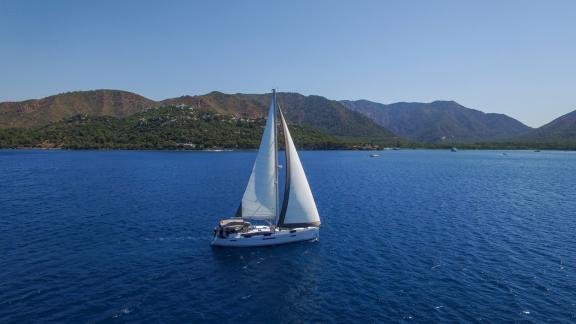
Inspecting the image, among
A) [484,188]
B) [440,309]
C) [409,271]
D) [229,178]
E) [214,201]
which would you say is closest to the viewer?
[440,309]

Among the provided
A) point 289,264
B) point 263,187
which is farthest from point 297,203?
point 289,264

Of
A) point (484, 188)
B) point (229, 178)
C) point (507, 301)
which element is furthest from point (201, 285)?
point (484, 188)

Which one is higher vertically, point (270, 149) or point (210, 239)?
point (270, 149)

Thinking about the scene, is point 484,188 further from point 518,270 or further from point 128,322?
point 128,322

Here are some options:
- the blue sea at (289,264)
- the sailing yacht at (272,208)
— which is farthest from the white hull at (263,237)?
the blue sea at (289,264)

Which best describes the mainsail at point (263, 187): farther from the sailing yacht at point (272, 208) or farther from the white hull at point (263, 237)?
the white hull at point (263, 237)

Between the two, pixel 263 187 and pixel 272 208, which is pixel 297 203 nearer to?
pixel 272 208
